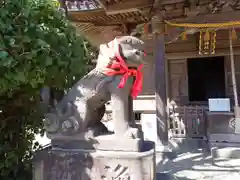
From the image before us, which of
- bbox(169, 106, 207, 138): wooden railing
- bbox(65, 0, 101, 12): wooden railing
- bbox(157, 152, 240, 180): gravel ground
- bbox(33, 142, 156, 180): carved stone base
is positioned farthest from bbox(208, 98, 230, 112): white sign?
bbox(65, 0, 101, 12): wooden railing

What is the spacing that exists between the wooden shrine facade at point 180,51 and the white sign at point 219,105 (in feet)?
0.42

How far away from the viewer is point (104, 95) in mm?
2805

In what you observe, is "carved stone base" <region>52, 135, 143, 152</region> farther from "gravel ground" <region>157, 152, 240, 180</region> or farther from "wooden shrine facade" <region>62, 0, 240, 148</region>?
"wooden shrine facade" <region>62, 0, 240, 148</region>

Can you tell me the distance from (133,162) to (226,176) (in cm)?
250

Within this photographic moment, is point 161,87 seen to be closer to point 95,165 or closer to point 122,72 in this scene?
point 122,72

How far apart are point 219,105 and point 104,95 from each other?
13.2ft

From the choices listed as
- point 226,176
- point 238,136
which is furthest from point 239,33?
point 226,176

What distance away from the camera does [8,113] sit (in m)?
3.11

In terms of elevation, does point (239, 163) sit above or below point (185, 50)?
below

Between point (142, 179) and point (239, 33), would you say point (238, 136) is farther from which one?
point (142, 179)

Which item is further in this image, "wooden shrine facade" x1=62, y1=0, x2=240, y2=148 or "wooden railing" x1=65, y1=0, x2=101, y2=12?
"wooden railing" x1=65, y1=0, x2=101, y2=12

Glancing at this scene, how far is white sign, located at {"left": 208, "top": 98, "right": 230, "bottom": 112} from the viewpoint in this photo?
19.2ft

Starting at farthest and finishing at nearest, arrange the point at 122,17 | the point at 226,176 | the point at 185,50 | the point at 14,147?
the point at 185,50, the point at 122,17, the point at 226,176, the point at 14,147

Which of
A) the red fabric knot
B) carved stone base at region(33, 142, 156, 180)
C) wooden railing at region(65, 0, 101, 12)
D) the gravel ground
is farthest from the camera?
wooden railing at region(65, 0, 101, 12)
